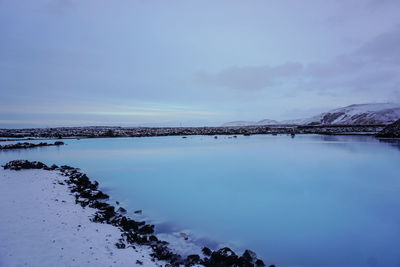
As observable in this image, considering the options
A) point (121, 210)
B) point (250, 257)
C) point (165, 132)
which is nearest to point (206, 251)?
point (250, 257)

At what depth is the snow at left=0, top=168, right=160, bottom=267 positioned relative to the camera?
3692 millimetres

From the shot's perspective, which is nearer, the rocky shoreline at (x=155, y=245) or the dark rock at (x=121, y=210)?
the rocky shoreline at (x=155, y=245)

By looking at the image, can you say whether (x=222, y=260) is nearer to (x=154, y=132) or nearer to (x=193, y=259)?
(x=193, y=259)

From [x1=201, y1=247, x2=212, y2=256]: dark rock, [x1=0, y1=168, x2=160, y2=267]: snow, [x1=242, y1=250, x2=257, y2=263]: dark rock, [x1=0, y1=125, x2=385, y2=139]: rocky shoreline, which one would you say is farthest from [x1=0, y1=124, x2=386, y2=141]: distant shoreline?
[x1=242, y1=250, x2=257, y2=263]: dark rock

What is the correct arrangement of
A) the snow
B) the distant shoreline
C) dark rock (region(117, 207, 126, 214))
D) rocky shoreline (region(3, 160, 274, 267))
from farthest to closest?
1. the distant shoreline
2. dark rock (region(117, 207, 126, 214))
3. rocky shoreline (region(3, 160, 274, 267))
4. the snow

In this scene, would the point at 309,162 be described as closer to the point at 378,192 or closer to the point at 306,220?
the point at 378,192

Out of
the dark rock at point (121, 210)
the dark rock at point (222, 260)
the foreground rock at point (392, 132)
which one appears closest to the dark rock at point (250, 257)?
the dark rock at point (222, 260)

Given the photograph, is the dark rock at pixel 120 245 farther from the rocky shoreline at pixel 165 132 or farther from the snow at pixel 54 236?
the rocky shoreline at pixel 165 132

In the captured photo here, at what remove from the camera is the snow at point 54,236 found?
145 inches

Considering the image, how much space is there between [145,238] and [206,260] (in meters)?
1.40

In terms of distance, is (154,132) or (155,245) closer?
(155,245)

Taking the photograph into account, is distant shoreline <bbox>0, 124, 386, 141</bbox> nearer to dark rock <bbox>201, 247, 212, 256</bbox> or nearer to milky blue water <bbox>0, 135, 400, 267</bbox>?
milky blue water <bbox>0, 135, 400, 267</bbox>

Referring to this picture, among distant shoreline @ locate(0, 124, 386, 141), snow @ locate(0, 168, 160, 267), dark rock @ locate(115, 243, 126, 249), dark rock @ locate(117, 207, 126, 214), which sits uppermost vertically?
distant shoreline @ locate(0, 124, 386, 141)

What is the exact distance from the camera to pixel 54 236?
440cm
